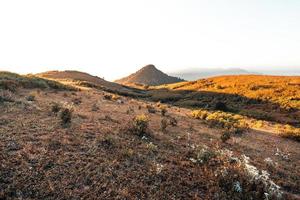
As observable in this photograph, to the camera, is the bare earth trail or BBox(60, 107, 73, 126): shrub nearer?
the bare earth trail

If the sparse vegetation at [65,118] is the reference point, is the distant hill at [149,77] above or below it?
below

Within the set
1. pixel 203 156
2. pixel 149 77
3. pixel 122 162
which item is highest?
pixel 122 162

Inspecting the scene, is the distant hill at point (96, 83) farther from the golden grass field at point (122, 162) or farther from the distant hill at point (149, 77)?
the distant hill at point (149, 77)

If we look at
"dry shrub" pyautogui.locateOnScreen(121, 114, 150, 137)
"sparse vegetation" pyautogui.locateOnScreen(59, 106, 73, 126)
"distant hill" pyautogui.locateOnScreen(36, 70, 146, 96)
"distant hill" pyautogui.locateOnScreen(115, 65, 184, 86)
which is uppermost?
"sparse vegetation" pyautogui.locateOnScreen(59, 106, 73, 126)

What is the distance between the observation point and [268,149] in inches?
703

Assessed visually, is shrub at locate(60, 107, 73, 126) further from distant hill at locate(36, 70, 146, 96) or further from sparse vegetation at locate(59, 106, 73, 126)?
distant hill at locate(36, 70, 146, 96)

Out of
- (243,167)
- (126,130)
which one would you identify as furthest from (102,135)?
(243,167)

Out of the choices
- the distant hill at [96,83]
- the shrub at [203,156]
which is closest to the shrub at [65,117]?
the shrub at [203,156]

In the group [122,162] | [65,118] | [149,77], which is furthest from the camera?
[149,77]

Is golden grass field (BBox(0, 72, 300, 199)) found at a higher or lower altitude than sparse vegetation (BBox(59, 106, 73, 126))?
lower

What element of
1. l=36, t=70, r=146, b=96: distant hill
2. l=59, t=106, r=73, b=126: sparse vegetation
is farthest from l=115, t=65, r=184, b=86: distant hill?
l=59, t=106, r=73, b=126: sparse vegetation

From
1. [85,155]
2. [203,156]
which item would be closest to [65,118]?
[85,155]

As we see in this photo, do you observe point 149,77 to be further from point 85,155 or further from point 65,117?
point 85,155

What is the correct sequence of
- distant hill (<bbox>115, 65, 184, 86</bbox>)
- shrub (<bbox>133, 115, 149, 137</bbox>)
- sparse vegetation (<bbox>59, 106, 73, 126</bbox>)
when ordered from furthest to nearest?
distant hill (<bbox>115, 65, 184, 86</bbox>), sparse vegetation (<bbox>59, 106, 73, 126</bbox>), shrub (<bbox>133, 115, 149, 137</bbox>)
